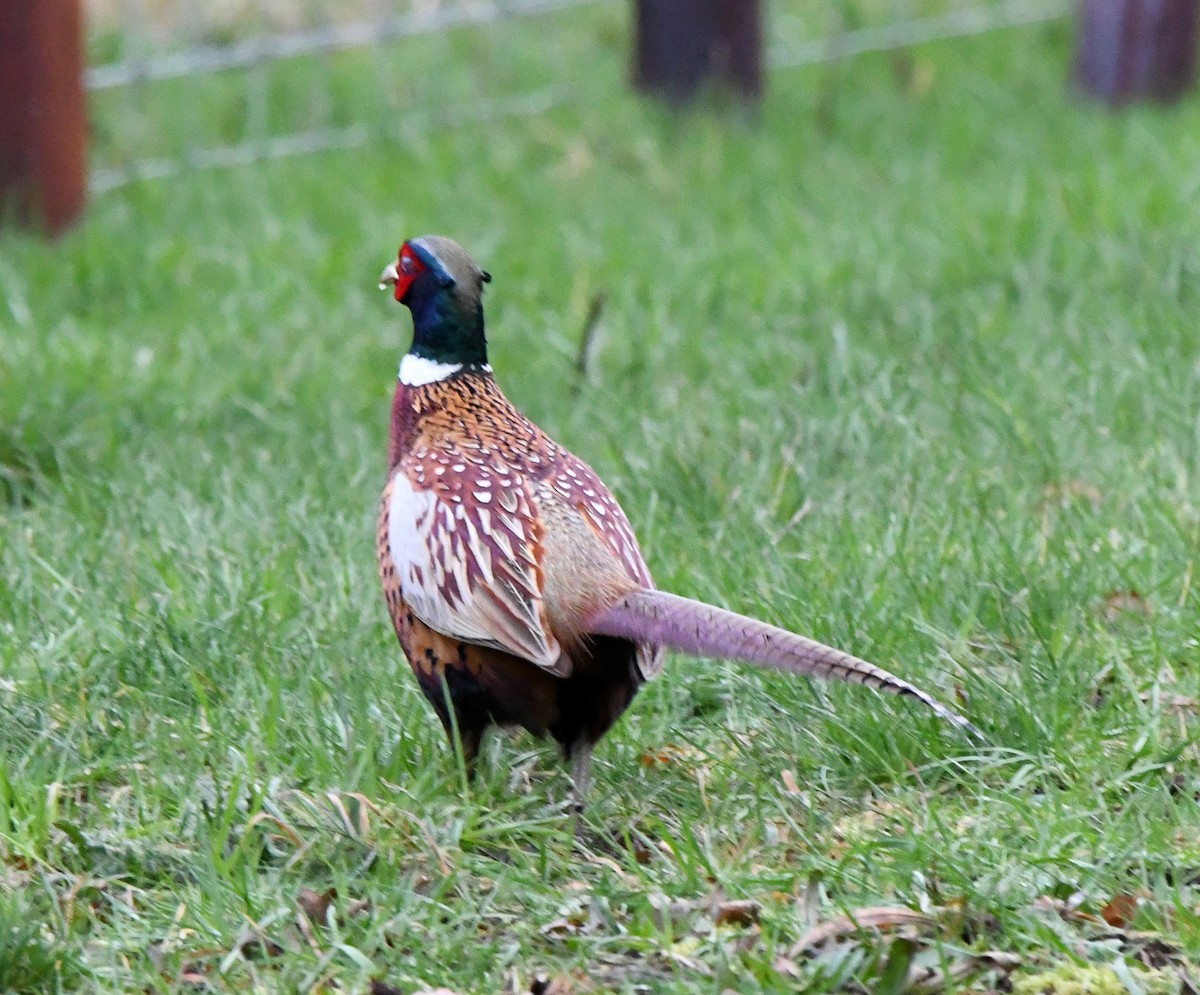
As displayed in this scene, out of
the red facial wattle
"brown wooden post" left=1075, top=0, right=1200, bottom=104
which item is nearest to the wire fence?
"brown wooden post" left=1075, top=0, right=1200, bottom=104

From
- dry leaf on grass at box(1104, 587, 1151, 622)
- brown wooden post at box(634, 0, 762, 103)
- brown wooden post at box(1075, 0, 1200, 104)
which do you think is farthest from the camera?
brown wooden post at box(1075, 0, 1200, 104)

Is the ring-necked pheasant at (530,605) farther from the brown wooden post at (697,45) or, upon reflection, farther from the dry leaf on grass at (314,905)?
the brown wooden post at (697,45)

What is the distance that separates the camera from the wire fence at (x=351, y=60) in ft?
26.7

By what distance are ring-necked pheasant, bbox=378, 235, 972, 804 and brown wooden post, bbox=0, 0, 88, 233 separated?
384cm

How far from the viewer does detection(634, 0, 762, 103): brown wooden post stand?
8.52 metres

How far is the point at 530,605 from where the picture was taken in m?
2.99

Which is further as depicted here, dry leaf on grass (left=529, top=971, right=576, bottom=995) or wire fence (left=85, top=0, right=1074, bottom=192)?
wire fence (left=85, top=0, right=1074, bottom=192)

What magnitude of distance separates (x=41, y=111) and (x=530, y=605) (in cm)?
433

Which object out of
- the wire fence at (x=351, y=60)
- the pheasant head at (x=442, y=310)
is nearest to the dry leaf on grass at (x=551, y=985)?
the pheasant head at (x=442, y=310)

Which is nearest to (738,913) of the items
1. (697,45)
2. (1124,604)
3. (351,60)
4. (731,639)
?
(731,639)

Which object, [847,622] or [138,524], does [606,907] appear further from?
[138,524]

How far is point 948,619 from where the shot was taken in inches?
144

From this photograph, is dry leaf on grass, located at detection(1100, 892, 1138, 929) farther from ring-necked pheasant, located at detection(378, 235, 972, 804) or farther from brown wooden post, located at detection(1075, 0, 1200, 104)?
brown wooden post, located at detection(1075, 0, 1200, 104)

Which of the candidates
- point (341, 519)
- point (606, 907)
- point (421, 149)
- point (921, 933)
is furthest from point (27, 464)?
point (421, 149)
